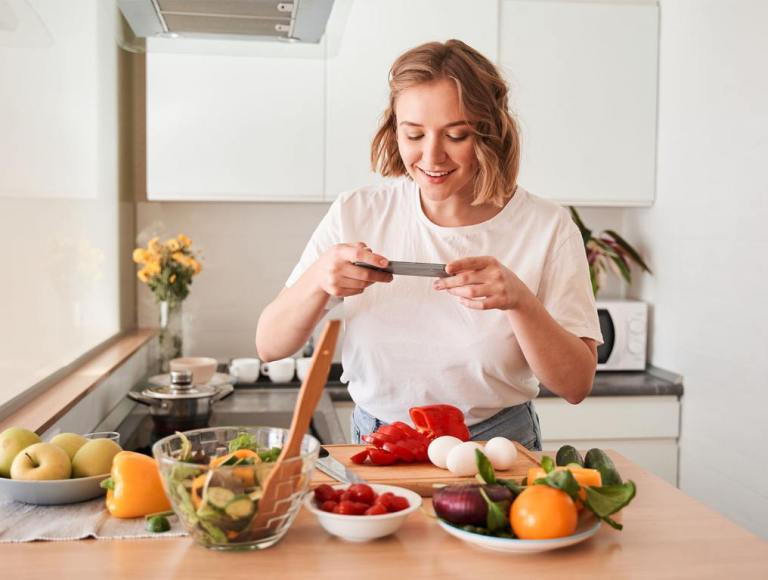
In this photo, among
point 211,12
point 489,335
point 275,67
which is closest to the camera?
point 489,335

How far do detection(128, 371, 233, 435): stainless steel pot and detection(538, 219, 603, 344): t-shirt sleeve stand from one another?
3.30 feet

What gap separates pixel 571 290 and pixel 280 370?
1574mm

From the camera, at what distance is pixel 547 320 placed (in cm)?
151

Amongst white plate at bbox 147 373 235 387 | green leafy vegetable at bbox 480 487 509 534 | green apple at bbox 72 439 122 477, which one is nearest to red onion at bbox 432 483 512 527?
green leafy vegetable at bbox 480 487 509 534

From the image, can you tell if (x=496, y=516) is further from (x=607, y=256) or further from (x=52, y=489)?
(x=607, y=256)

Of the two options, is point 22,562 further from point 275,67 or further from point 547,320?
point 275,67

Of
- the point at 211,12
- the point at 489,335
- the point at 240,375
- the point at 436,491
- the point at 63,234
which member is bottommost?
the point at 240,375

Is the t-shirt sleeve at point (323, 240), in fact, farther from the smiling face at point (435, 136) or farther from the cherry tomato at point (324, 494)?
the cherry tomato at point (324, 494)

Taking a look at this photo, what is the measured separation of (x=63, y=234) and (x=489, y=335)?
4.05ft

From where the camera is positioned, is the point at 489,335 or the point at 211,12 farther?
the point at 211,12

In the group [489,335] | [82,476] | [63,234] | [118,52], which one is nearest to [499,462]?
[489,335]

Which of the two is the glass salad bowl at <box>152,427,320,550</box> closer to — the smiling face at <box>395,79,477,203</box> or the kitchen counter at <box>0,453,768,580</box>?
the kitchen counter at <box>0,453,768,580</box>

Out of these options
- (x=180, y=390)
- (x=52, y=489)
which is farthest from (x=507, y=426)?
(x=180, y=390)

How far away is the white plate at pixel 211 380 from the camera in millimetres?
2668
